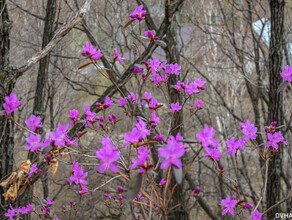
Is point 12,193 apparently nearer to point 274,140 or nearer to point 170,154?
point 170,154

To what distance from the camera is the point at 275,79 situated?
7.15 ft

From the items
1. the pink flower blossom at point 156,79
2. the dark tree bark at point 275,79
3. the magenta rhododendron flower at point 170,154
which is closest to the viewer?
the magenta rhododendron flower at point 170,154

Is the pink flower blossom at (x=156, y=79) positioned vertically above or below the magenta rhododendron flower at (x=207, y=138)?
above

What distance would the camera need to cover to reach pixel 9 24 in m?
1.61

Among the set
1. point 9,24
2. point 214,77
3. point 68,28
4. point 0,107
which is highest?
point 214,77

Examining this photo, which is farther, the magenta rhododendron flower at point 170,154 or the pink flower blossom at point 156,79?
the pink flower blossom at point 156,79

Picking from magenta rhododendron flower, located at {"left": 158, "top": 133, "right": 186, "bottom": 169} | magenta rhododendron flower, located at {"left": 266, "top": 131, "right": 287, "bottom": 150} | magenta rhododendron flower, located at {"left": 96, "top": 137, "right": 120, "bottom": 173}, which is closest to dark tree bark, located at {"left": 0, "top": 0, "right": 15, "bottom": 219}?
magenta rhododendron flower, located at {"left": 96, "top": 137, "right": 120, "bottom": 173}

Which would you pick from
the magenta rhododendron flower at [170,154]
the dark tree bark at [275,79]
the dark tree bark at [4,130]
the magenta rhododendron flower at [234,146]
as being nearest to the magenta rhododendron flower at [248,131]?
the magenta rhododendron flower at [234,146]

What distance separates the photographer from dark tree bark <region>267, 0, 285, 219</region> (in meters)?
2.17

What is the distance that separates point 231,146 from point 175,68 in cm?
52

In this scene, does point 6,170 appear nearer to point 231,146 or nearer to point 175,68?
point 175,68

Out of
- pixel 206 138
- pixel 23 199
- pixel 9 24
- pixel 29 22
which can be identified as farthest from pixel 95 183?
pixel 206 138

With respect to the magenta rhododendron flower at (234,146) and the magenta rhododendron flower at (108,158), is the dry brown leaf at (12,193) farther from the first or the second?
the magenta rhododendron flower at (234,146)

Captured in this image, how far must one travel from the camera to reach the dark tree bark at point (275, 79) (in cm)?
217
